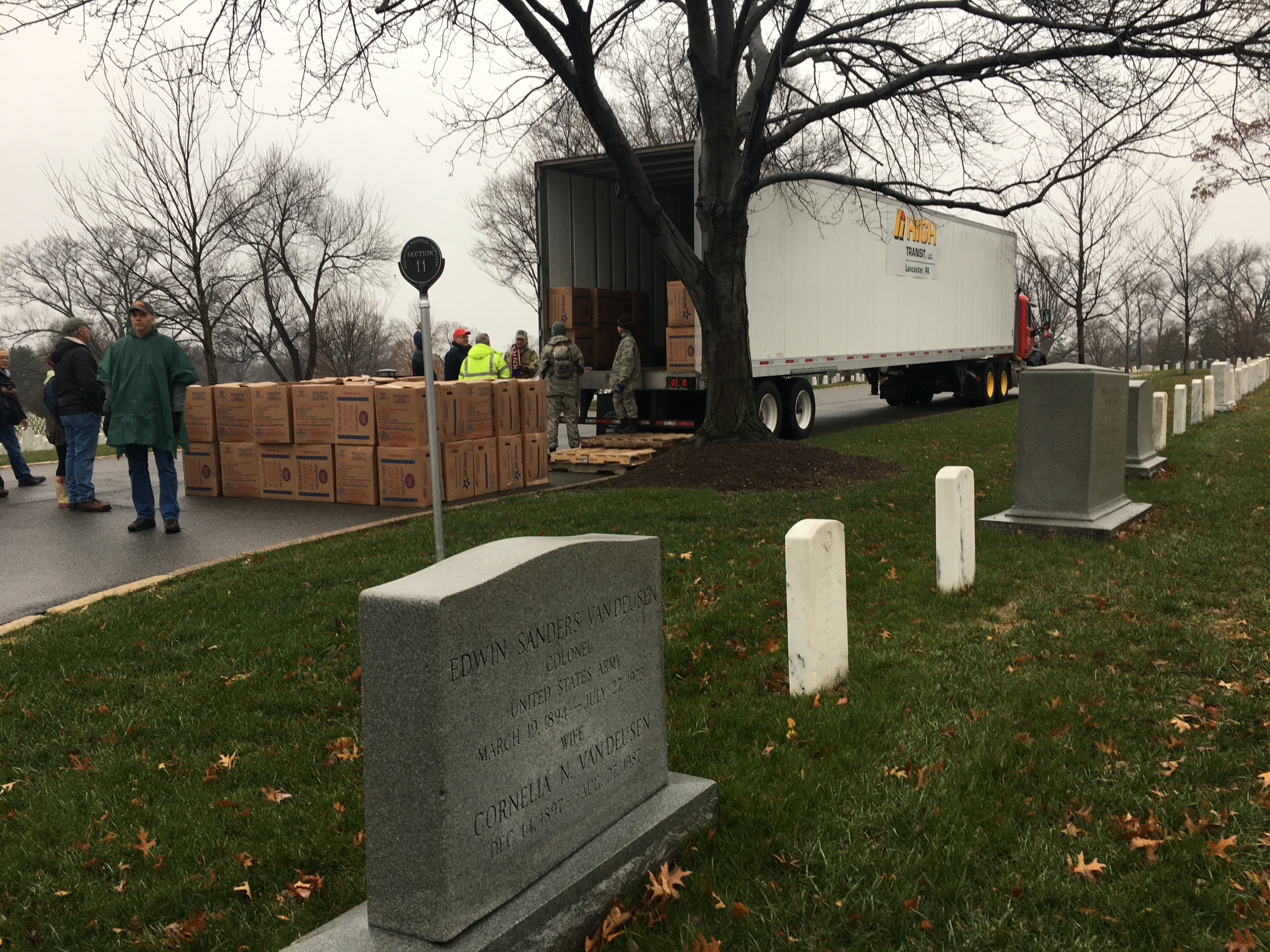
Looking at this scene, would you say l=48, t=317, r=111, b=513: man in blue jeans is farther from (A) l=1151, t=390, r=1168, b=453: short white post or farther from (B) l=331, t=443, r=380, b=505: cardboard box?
(A) l=1151, t=390, r=1168, b=453: short white post

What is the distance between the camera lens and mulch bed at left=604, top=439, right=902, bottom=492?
11.2 meters

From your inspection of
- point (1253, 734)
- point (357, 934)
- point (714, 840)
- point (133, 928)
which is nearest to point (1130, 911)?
point (714, 840)

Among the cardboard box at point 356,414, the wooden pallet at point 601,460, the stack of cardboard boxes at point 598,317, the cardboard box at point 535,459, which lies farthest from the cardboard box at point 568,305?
the cardboard box at point 356,414

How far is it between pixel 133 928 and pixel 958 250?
74.0 feet

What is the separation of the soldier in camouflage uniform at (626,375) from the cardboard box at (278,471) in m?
5.20

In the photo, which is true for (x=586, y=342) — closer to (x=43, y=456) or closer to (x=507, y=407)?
(x=507, y=407)

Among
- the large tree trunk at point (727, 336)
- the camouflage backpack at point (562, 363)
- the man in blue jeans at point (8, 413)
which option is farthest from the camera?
the camouflage backpack at point (562, 363)

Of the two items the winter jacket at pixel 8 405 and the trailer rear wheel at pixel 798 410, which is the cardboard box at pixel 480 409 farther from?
the trailer rear wheel at pixel 798 410

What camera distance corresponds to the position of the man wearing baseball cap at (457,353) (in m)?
15.5

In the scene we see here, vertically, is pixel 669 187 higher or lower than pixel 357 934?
higher

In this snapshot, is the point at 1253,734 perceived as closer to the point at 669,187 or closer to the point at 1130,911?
the point at 1130,911

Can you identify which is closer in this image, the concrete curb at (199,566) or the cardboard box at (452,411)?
the concrete curb at (199,566)

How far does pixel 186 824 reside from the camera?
3.88m

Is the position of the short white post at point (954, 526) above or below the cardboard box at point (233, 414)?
below
